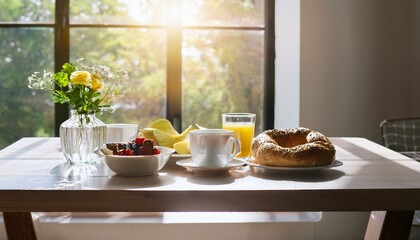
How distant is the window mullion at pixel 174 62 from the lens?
10.0 ft

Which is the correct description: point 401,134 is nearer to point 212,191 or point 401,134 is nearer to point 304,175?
point 304,175

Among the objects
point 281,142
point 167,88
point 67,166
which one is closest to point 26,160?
point 67,166

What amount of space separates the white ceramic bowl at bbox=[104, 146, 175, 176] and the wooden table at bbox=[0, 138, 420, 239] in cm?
2

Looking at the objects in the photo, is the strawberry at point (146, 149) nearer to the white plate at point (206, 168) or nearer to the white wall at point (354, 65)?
the white plate at point (206, 168)

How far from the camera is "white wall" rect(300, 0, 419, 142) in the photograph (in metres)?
2.89

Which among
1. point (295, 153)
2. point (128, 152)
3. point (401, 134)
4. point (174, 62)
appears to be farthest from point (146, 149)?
point (174, 62)

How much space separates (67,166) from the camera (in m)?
1.62

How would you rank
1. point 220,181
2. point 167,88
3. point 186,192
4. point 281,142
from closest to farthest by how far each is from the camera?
1. point 186,192
2. point 220,181
3. point 281,142
4. point 167,88

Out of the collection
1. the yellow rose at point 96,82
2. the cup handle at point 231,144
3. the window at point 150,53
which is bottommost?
the cup handle at point 231,144

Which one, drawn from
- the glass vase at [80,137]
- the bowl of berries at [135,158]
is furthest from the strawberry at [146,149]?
the glass vase at [80,137]

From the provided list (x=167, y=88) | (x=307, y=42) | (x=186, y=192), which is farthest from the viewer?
(x=167, y=88)

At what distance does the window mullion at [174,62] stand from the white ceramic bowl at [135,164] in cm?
159

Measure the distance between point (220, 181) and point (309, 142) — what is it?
32 cm

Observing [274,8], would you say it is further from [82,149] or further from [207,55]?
[82,149]
